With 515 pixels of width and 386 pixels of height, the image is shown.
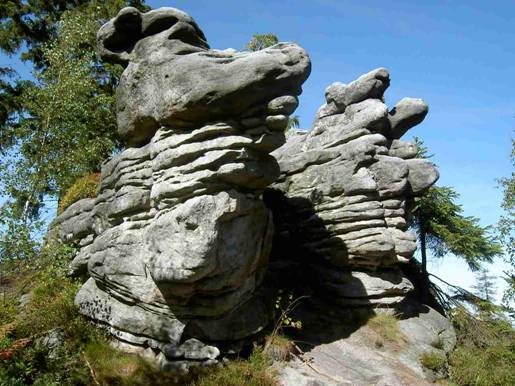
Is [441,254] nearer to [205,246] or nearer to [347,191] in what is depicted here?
[347,191]

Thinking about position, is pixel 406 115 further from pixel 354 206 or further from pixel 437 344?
pixel 437 344

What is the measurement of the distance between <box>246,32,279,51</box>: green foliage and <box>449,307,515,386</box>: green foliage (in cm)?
1781

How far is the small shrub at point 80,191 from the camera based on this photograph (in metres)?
16.2

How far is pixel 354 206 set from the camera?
45.5ft

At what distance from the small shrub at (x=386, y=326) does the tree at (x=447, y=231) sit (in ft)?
18.6

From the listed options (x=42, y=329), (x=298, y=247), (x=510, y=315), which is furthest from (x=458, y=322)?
(x=42, y=329)

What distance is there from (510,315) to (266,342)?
9.01m

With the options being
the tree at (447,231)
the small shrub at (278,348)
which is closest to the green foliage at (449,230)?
the tree at (447,231)

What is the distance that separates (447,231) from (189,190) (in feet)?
44.2

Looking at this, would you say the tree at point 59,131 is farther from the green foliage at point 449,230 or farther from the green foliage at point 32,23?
the green foliage at point 449,230

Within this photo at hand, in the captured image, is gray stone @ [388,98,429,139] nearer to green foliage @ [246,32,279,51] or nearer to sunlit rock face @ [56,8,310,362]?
sunlit rock face @ [56,8,310,362]

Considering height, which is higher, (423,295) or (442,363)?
(423,295)

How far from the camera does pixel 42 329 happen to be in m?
11.5

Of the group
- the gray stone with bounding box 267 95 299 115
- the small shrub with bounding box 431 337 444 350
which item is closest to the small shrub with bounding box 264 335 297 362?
the small shrub with bounding box 431 337 444 350
